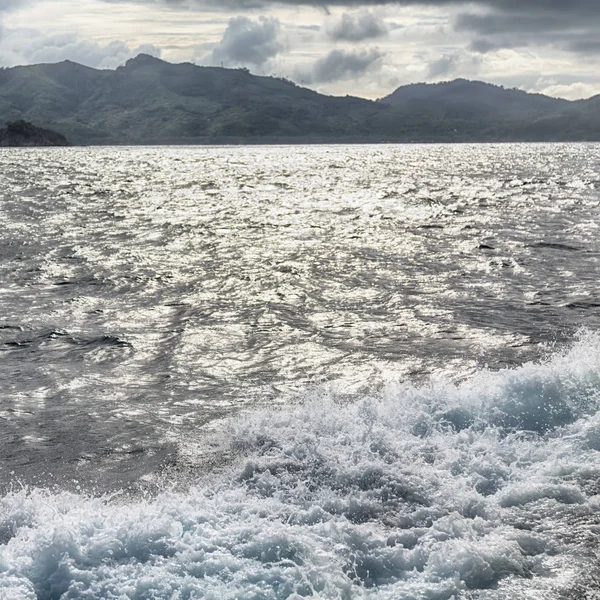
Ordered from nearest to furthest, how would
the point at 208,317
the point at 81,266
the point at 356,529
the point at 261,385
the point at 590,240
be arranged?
the point at 356,529, the point at 261,385, the point at 208,317, the point at 81,266, the point at 590,240

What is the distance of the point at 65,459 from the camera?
13.9m

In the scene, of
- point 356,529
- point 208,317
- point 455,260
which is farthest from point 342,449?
point 455,260

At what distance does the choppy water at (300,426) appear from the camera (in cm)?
980

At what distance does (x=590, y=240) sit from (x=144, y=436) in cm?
3288

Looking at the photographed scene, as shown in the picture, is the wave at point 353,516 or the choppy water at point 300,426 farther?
the choppy water at point 300,426

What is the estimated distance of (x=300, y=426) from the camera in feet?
47.0

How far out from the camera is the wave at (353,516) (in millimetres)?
9438

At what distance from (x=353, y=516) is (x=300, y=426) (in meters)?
3.34

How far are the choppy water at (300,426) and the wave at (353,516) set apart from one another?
4cm

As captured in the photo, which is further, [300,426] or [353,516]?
[300,426]

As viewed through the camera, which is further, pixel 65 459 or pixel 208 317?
pixel 208 317

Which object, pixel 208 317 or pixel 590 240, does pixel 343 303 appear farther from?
pixel 590 240

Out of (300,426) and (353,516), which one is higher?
(300,426)

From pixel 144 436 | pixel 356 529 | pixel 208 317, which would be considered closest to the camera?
pixel 356 529
